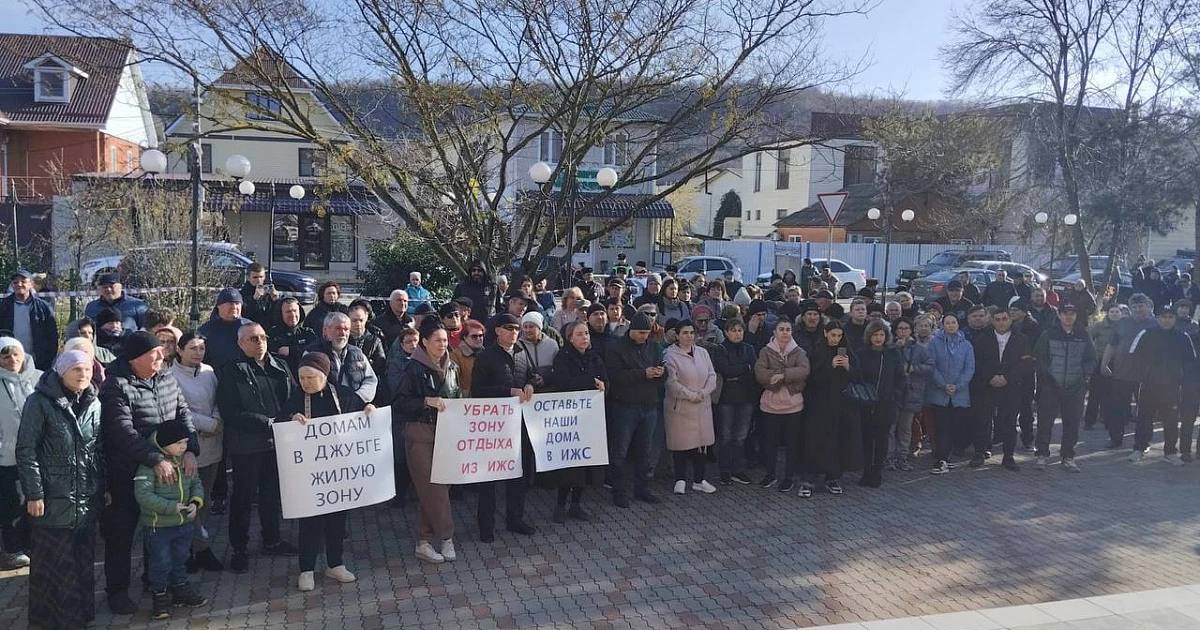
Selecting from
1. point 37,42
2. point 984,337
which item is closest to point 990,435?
point 984,337

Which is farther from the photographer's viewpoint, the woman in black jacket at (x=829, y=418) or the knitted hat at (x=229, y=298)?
the woman in black jacket at (x=829, y=418)

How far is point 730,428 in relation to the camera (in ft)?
27.5

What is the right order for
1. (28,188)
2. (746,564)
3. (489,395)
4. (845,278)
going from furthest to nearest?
(28,188), (845,278), (489,395), (746,564)

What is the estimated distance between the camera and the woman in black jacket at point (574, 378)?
7.03 metres

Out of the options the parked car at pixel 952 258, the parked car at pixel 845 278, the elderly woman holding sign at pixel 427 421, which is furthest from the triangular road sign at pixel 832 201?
the parked car at pixel 952 258

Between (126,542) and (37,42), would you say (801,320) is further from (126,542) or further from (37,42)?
(37,42)

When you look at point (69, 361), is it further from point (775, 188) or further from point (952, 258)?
point (775, 188)

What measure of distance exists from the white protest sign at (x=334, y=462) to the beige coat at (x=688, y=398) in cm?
279

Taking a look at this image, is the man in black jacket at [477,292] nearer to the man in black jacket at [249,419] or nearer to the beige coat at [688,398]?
the beige coat at [688,398]

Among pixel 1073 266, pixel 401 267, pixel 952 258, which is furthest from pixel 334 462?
pixel 1073 266

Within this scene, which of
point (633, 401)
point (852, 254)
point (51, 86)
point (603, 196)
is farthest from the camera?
point (852, 254)

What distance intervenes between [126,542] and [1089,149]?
27029 mm

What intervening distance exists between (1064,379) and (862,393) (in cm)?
292

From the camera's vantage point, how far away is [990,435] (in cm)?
957
